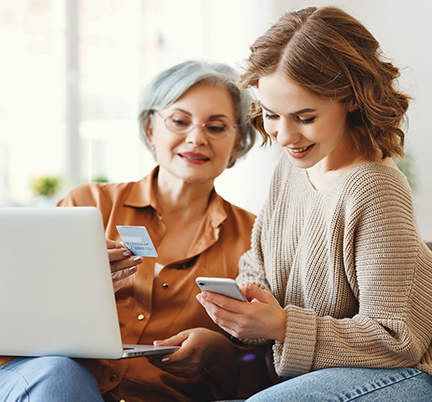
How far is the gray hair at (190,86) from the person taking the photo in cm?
163

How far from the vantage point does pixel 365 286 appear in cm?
106

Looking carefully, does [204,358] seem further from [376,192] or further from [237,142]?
[237,142]

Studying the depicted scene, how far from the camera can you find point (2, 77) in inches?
141

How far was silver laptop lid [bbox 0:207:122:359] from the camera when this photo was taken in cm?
98

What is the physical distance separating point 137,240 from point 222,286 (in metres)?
0.28

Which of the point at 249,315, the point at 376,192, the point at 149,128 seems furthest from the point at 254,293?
the point at 149,128

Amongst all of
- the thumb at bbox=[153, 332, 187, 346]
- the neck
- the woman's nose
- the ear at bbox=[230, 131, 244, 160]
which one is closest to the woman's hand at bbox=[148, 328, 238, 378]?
the thumb at bbox=[153, 332, 187, 346]

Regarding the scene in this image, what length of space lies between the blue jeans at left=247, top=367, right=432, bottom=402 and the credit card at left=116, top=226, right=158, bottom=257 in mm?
417

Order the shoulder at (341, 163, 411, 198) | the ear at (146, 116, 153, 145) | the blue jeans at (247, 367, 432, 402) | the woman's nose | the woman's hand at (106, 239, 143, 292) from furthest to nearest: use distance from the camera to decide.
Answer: the ear at (146, 116, 153, 145) < the woman's nose < the woman's hand at (106, 239, 143, 292) < the shoulder at (341, 163, 411, 198) < the blue jeans at (247, 367, 432, 402)

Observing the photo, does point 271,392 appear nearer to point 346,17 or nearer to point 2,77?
point 346,17

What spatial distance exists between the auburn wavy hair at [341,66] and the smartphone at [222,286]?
437 mm

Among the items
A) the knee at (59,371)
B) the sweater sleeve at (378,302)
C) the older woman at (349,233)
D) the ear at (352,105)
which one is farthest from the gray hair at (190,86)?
the knee at (59,371)

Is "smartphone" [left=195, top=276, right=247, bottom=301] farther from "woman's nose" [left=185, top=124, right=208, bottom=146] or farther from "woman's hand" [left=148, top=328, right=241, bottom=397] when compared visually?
"woman's nose" [left=185, top=124, right=208, bottom=146]

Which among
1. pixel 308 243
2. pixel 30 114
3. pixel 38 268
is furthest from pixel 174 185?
pixel 30 114
